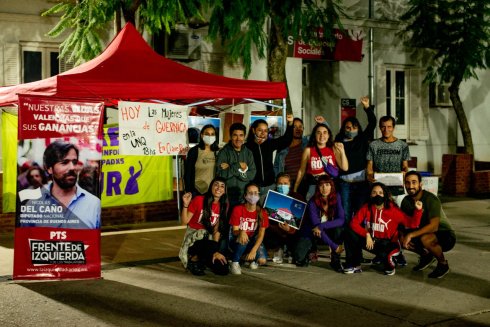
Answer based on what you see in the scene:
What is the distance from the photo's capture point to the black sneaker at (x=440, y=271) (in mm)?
8055

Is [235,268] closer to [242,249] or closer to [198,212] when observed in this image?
[242,249]

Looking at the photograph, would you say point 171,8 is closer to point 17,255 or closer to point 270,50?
point 270,50

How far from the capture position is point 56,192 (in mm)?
7621

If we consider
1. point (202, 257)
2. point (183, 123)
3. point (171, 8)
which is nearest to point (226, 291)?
point (202, 257)

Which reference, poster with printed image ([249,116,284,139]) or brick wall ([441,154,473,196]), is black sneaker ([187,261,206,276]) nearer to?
poster with printed image ([249,116,284,139])

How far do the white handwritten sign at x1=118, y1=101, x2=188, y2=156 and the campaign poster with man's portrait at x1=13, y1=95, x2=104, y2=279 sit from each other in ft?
2.25

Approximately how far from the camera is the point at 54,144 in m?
7.61

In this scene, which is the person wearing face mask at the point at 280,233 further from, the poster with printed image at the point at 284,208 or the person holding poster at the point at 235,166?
the person holding poster at the point at 235,166

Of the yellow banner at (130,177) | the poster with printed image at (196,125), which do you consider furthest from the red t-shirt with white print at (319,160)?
the yellow banner at (130,177)

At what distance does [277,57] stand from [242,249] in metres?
5.39

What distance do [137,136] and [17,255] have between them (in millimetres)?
1960

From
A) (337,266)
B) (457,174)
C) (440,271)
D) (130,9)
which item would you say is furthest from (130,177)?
(457,174)

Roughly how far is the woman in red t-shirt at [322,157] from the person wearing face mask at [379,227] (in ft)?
2.35

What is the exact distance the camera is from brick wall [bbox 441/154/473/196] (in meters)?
17.2
